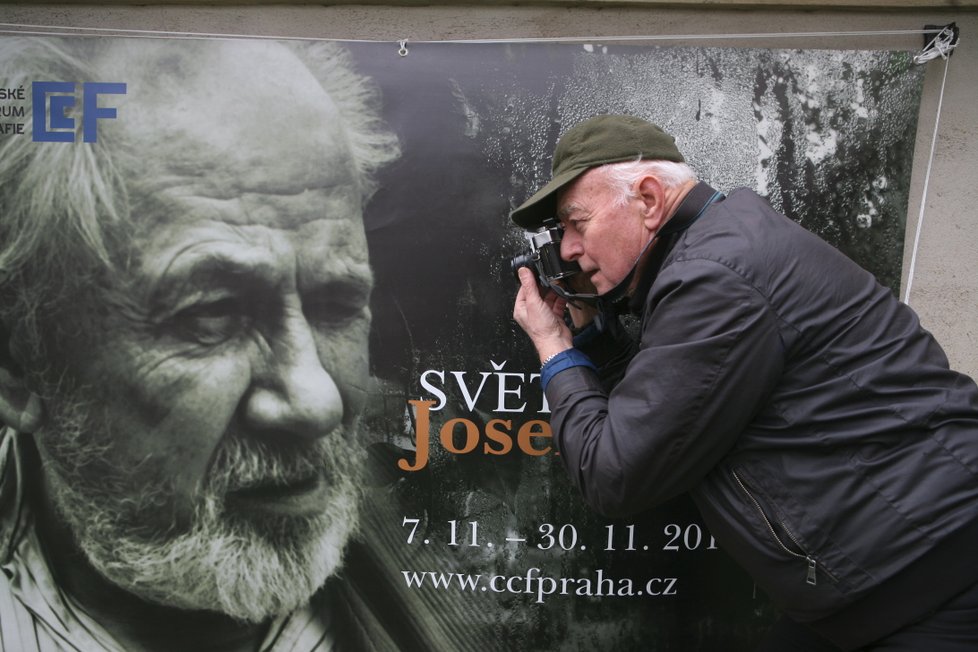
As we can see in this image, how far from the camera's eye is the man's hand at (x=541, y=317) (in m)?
1.88

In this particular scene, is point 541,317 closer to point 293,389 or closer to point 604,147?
point 604,147

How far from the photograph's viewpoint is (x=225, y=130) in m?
2.15

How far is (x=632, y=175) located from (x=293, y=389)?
1177 millimetres

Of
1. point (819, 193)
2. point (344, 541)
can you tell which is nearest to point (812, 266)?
point (819, 193)

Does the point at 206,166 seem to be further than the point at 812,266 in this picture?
Yes

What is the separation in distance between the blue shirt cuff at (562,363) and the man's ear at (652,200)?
0.35 meters

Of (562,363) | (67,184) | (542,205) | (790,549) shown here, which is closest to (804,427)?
(790,549)

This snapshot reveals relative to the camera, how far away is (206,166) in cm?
216

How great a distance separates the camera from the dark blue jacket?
146 centimetres

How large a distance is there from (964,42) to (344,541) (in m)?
2.46

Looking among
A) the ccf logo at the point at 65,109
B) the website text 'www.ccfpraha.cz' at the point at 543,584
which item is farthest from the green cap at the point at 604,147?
the ccf logo at the point at 65,109

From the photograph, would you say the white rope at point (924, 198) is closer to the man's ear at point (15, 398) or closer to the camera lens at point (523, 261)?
the camera lens at point (523, 261)

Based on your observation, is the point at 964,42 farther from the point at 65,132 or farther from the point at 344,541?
the point at 65,132

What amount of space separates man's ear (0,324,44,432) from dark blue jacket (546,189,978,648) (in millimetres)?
1734
